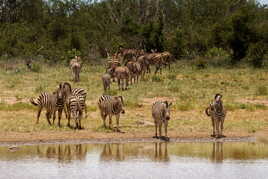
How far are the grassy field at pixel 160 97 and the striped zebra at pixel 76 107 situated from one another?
354 millimetres

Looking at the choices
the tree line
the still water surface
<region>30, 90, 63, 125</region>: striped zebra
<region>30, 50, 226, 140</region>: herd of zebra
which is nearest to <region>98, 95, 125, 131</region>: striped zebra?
<region>30, 50, 226, 140</region>: herd of zebra

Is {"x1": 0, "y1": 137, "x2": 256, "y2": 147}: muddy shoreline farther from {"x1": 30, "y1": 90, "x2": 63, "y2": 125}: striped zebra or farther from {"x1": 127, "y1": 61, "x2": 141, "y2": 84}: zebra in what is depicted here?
{"x1": 127, "y1": 61, "x2": 141, "y2": 84}: zebra

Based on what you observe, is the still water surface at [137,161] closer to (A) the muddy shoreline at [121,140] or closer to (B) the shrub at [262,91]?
(A) the muddy shoreline at [121,140]

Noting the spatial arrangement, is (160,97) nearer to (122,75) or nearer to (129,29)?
(122,75)

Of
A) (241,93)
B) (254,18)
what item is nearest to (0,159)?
(241,93)

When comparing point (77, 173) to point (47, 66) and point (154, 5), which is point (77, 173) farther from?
point (154, 5)

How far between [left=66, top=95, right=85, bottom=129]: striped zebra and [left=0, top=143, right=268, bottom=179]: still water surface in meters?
1.55

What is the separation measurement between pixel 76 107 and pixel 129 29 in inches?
1225

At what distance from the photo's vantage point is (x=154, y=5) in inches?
2363

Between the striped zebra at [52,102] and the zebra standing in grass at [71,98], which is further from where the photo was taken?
the striped zebra at [52,102]

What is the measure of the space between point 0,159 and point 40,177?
2.01 m

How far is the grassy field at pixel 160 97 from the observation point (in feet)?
60.7

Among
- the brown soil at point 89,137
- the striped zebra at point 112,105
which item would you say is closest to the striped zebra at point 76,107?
the brown soil at point 89,137

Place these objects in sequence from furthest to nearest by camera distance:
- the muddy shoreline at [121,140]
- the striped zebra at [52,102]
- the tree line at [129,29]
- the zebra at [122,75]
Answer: the tree line at [129,29], the zebra at [122,75], the striped zebra at [52,102], the muddy shoreline at [121,140]
